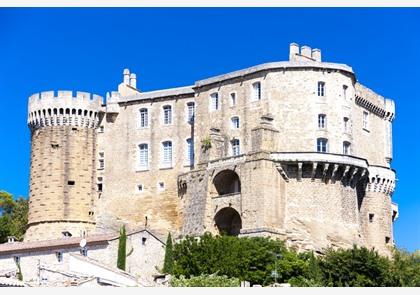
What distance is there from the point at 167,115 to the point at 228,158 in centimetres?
800

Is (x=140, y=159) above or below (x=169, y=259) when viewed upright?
above

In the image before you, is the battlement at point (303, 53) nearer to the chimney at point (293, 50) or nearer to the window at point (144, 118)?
the chimney at point (293, 50)

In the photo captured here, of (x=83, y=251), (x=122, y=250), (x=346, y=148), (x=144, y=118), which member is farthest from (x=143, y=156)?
(x=122, y=250)

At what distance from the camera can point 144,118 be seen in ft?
244

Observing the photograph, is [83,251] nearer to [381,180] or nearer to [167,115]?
[167,115]

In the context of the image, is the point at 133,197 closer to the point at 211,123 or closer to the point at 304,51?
the point at 211,123

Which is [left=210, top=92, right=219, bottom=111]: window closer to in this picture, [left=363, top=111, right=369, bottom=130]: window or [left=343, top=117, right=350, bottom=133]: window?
[left=343, top=117, right=350, bottom=133]: window

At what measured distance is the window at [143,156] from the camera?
73.4 meters

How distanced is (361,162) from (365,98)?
5915mm

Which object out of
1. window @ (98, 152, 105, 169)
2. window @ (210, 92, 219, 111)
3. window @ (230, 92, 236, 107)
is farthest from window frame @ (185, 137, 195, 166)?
window @ (98, 152, 105, 169)

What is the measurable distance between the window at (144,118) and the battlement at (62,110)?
2.99 meters

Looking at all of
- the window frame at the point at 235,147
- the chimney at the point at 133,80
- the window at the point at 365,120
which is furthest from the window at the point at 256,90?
the chimney at the point at 133,80

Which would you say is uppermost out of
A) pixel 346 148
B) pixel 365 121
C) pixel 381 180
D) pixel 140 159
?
pixel 365 121

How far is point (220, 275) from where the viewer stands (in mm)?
59094
